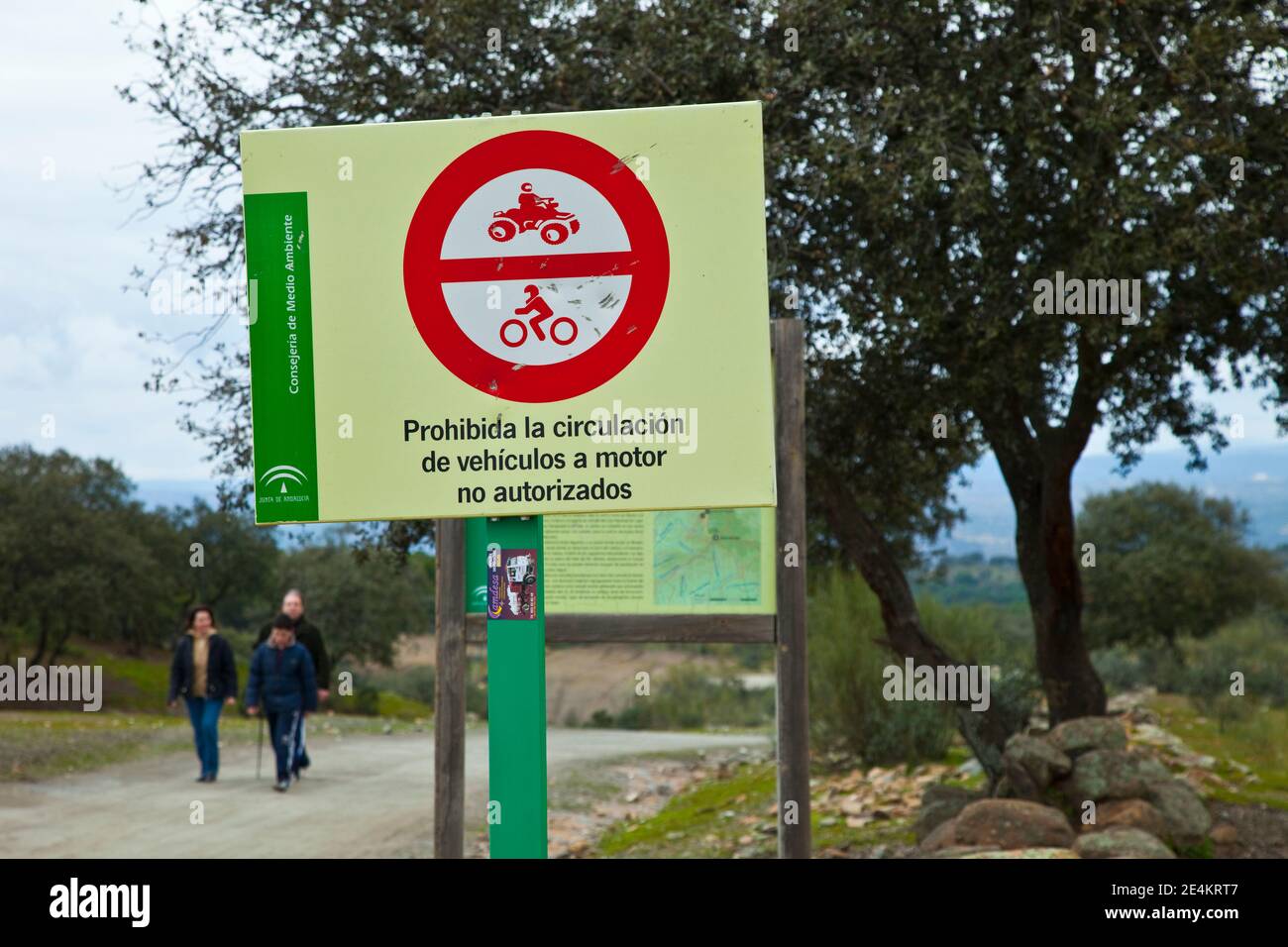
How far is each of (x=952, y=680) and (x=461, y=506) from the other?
1009cm

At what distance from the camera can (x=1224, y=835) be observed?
9.83 meters

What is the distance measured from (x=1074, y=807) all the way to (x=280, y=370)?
28.4 feet

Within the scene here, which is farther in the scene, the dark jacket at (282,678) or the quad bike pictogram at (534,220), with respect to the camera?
the dark jacket at (282,678)

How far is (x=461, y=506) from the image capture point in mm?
2846

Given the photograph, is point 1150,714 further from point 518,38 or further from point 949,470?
point 518,38

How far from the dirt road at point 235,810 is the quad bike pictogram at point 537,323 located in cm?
766

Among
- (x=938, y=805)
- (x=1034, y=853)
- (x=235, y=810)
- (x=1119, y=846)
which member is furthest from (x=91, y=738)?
(x=1119, y=846)

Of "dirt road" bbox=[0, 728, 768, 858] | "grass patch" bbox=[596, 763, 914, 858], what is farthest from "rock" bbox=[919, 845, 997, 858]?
"dirt road" bbox=[0, 728, 768, 858]

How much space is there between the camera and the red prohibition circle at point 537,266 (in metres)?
2.85

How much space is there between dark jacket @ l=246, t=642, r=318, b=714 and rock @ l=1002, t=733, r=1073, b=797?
703cm

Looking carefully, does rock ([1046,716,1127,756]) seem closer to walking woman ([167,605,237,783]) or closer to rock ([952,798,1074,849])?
rock ([952,798,1074,849])

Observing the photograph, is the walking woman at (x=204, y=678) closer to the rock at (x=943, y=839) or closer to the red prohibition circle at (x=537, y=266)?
the rock at (x=943, y=839)

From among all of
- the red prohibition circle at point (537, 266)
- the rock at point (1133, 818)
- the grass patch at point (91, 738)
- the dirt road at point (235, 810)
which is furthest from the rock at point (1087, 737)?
the grass patch at point (91, 738)
